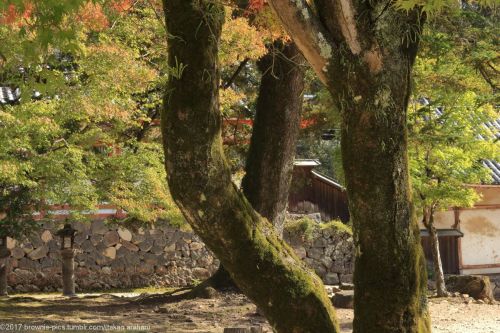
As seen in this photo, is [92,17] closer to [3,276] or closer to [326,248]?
[3,276]

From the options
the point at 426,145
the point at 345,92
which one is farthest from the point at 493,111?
the point at 345,92

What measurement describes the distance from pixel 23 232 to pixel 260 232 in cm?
1149

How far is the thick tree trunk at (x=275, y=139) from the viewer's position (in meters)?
10.5

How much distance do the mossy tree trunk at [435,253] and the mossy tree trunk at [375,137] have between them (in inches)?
354

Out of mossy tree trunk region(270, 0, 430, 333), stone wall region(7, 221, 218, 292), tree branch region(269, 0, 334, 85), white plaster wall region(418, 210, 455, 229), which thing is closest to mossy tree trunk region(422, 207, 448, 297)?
white plaster wall region(418, 210, 455, 229)

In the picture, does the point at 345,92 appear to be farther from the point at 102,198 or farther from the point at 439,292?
the point at 439,292

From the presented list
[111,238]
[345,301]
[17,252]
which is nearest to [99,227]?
[111,238]

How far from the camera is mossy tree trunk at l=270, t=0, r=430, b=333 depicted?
4.98 metres

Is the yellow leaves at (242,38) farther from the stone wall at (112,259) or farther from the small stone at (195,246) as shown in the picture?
the small stone at (195,246)

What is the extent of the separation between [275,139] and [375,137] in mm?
5623

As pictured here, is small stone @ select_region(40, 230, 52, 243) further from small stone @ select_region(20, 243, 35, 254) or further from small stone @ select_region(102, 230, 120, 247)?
small stone @ select_region(102, 230, 120, 247)

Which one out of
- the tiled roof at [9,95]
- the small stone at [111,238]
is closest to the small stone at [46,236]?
the small stone at [111,238]

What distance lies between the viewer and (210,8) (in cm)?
548

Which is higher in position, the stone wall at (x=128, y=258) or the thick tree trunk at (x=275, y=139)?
the thick tree trunk at (x=275, y=139)
